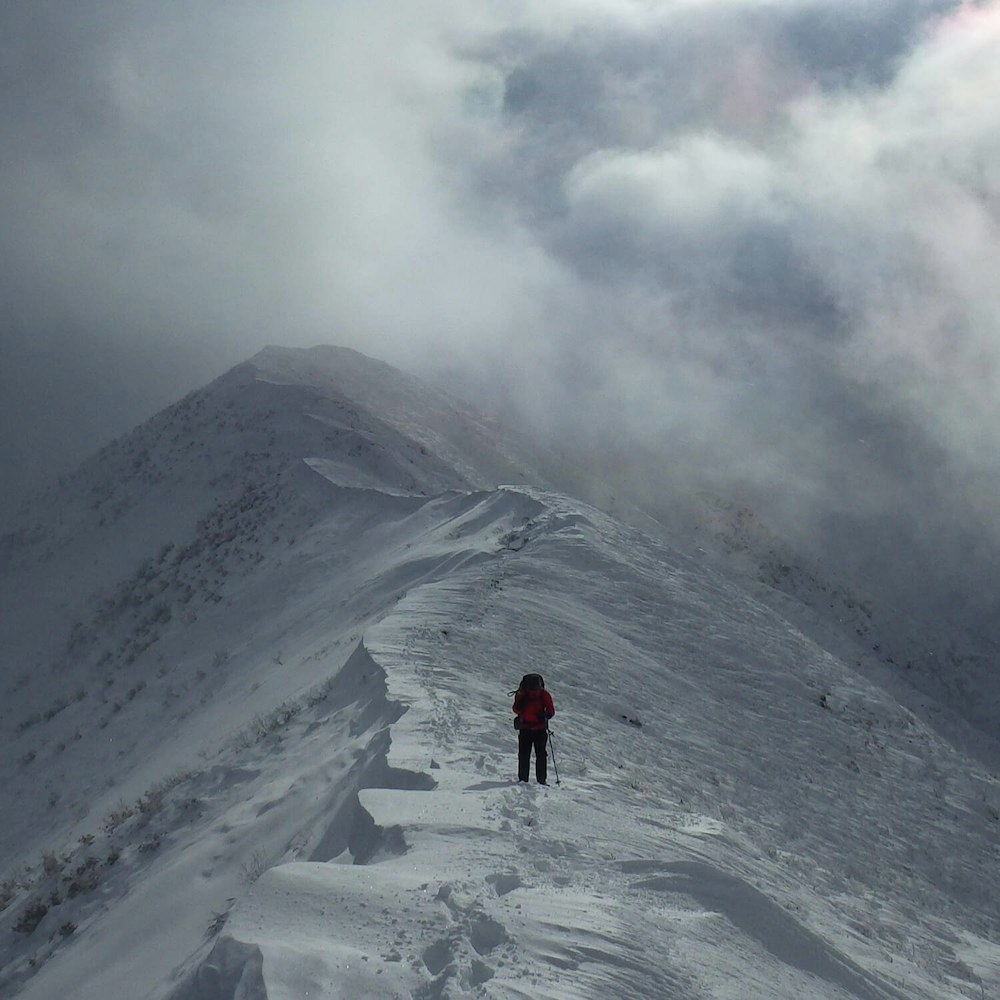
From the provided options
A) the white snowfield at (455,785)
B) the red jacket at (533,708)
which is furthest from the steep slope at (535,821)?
the red jacket at (533,708)

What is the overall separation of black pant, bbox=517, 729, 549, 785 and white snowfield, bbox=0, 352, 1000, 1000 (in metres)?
0.36

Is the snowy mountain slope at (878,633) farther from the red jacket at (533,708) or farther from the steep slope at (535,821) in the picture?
the red jacket at (533,708)

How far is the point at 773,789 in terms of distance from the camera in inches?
543

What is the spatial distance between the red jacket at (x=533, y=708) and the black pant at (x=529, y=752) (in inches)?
3.0

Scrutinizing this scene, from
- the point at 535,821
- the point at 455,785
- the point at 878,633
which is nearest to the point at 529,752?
the point at 455,785

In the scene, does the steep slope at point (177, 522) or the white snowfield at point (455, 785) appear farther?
the steep slope at point (177, 522)

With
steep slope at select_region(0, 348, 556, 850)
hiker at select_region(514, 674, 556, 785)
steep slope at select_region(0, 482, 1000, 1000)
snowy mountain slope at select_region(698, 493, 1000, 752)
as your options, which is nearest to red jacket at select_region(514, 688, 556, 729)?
hiker at select_region(514, 674, 556, 785)

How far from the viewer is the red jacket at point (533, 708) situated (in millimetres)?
9250

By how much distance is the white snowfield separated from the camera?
589 centimetres

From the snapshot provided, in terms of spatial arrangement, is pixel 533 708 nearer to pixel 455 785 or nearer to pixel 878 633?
pixel 455 785

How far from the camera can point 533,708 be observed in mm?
9328

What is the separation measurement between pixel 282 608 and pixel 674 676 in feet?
34.1

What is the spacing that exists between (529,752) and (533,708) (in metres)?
0.47

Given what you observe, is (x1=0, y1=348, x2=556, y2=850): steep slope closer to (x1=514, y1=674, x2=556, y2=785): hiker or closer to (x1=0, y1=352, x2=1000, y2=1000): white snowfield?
(x1=0, y1=352, x2=1000, y2=1000): white snowfield
